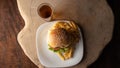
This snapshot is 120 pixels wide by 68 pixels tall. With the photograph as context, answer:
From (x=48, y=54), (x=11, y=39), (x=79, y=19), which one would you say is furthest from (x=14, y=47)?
(x=79, y=19)

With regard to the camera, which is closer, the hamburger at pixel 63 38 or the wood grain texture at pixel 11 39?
the hamburger at pixel 63 38

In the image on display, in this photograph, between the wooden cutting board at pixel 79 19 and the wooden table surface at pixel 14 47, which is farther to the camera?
the wooden table surface at pixel 14 47

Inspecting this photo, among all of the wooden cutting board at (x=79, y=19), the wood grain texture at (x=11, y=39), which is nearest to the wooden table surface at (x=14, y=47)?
the wood grain texture at (x=11, y=39)

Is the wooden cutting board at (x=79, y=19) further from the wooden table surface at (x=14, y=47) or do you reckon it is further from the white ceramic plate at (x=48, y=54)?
the wooden table surface at (x=14, y=47)

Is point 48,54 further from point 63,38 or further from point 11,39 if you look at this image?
point 11,39

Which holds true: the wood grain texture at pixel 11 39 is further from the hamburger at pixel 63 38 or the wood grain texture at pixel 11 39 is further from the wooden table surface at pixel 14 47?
the hamburger at pixel 63 38

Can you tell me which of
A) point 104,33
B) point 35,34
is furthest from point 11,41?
point 104,33

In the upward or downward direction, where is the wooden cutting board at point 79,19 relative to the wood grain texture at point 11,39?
upward
